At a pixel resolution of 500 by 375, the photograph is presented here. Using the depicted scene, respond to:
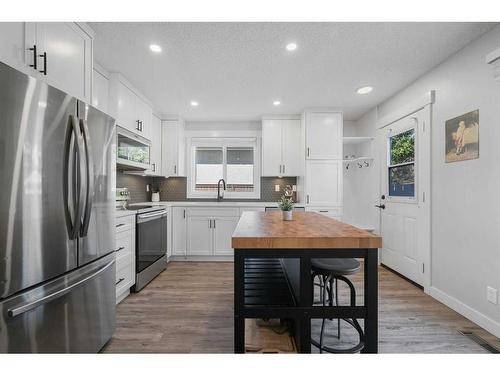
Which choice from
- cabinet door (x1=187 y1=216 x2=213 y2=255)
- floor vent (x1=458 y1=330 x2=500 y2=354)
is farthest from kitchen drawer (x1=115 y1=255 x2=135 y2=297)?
floor vent (x1=458 y1=330 x2=500 y2=354)

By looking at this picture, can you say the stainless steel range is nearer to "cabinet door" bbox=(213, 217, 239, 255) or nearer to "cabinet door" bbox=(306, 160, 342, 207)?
"cabinet door" bbox=(213, 217, 239, 255)

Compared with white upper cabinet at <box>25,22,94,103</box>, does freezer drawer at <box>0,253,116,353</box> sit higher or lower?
lower

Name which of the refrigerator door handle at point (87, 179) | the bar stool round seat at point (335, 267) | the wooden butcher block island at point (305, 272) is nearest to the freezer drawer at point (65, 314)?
the refrigerator door handle at point (87, 179)

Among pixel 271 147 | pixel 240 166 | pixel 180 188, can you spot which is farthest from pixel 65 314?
pixel 240 166

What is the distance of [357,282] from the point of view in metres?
3.17

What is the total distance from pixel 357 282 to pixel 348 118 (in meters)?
2.87

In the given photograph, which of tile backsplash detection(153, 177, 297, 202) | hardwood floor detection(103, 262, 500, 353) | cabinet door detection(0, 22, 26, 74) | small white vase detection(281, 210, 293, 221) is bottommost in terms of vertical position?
hardwood floor detection(103, 262, 500, 353)

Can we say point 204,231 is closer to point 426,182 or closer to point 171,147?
point 171,147

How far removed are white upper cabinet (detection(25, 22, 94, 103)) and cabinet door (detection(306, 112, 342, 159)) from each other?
3.00 m

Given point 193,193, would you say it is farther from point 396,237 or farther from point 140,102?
point 396,237

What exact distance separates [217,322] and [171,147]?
119 inches

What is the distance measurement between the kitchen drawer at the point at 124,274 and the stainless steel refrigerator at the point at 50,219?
748 millimetres

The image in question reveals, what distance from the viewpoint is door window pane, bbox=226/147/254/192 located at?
4746 mm
